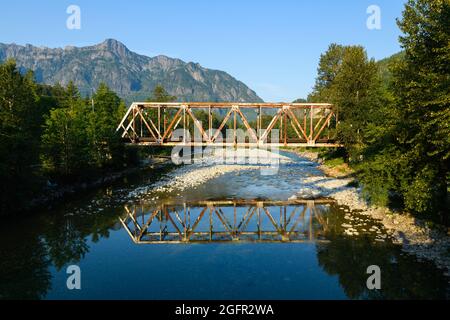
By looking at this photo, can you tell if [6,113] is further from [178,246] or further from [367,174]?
[367,174]

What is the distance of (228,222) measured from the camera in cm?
2755

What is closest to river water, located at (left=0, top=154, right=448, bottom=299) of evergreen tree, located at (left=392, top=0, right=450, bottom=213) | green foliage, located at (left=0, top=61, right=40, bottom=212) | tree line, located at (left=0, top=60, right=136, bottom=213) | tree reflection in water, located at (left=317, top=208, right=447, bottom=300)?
tree reflection in water, located at (left=317, top=208, right=447, bottom=300)

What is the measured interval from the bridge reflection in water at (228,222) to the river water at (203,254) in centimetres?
8

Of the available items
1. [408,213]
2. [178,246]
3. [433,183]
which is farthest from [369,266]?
[178,246]

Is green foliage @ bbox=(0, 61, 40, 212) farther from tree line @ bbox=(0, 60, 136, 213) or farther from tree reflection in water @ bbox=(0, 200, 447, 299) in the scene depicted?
tree reflection in water @ bbox=(0, 200, 447, 299)

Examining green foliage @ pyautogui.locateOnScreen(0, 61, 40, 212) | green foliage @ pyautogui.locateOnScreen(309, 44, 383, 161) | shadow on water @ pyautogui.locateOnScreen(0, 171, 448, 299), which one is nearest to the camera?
shadow on water @ pyautogui.locateOnScreen(0, 171, 448, 299)

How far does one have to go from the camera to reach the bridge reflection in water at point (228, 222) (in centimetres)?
2389

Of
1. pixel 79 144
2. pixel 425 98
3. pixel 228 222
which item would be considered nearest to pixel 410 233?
pixel 425 98

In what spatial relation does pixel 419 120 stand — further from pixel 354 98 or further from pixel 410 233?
pixel 354 98

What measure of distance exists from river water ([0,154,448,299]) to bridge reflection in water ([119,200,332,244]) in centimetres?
8

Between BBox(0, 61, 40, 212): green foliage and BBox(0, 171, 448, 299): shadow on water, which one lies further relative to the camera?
BBox(0, 61, 40, 212): green foliage

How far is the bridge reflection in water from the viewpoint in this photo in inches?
941

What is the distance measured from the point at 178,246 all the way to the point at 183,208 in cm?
978

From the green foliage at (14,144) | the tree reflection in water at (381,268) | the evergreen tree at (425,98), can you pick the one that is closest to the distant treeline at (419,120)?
the evergreen tree at (425,98)
